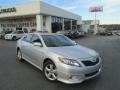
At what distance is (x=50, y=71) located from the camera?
5.04 meters

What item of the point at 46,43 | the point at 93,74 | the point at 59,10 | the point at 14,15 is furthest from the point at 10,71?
the point at 59,10

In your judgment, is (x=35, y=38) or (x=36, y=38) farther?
(x=35, y=38)

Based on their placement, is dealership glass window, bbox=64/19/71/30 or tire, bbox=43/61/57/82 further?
dealership glass window, bbox=64/19/71/30

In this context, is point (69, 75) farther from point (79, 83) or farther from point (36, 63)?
point (36, 63)

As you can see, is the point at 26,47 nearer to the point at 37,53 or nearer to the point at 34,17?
the point at 37,53

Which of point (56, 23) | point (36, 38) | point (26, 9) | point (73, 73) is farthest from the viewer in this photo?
point (56, 23)

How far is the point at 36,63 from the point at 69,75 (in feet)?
6.33

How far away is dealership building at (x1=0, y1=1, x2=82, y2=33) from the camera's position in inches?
1105

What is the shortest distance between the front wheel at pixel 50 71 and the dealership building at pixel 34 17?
2296 cm

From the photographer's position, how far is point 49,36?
6.26m

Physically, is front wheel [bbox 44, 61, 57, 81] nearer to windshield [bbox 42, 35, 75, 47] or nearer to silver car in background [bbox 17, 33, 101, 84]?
silver car in background [bbox 17, 33, 101, 84]

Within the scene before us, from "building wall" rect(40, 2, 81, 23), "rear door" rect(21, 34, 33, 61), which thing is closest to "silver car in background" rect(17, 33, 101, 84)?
"rear door" rect(21, 34, 33, 61)

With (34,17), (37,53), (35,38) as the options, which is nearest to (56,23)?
(34,17)

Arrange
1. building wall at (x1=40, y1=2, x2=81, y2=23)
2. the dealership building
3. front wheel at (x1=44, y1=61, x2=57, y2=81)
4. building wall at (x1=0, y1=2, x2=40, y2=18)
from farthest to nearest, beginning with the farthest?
1. the dealership building
2. building wall at (x1=40, y1=2, x2=81, y2=23)
3. building wall at (x1=0, y1=2, x2=40, y2=18)
4. front wheel at (x1=44, y1=61, x2=57, y2=81)
